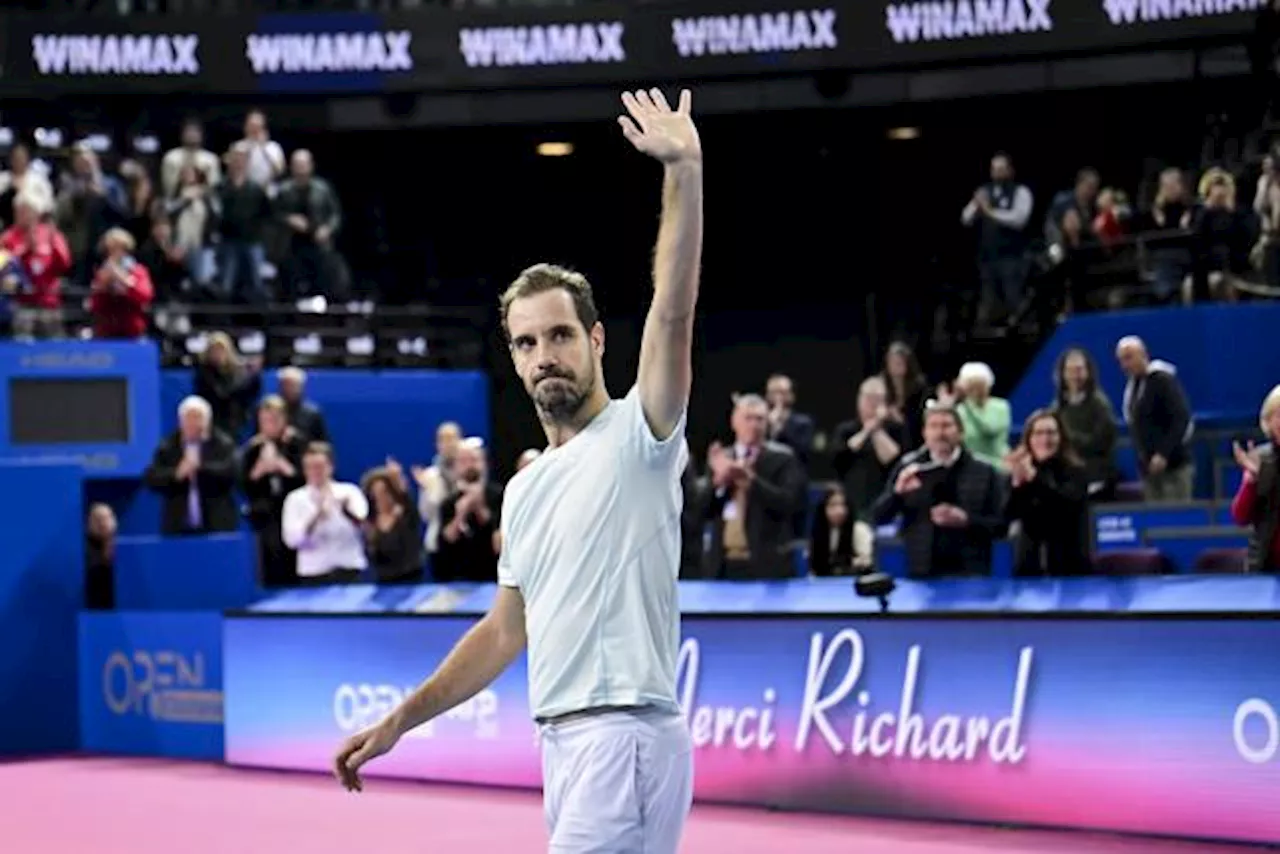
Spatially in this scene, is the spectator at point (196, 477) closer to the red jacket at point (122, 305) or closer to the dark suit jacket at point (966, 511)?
the red jacket at point (122, 305)

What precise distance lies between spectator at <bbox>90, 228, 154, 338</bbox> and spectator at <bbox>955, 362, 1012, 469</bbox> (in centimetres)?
820

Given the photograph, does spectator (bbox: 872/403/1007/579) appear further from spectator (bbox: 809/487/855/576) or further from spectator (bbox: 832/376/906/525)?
spectator (bbox: 832/376/906/525)

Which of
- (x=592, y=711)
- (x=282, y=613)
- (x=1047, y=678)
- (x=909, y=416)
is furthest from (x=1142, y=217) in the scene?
(x=592, y=711)

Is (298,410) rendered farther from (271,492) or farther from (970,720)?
(970,720)

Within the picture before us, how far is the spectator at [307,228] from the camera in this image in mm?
23609

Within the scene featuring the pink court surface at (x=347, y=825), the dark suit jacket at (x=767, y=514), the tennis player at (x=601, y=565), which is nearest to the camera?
the tennis player at (x=601, y=565)

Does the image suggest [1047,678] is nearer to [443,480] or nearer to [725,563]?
[725,563]

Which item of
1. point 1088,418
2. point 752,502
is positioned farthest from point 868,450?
point 1088,418

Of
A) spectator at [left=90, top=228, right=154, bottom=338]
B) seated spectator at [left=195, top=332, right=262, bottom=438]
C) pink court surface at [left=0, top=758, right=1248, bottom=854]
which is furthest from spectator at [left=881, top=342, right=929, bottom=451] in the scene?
spectator at [left=90, top=228, right=154, bottom=338]

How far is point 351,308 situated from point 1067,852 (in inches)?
556

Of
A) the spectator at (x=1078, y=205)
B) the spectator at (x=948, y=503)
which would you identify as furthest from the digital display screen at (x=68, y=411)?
the spectator at (x=948, y=503)

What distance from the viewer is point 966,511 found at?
516 inches

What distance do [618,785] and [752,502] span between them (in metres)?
9.28

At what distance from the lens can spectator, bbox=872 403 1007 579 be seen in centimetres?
1309
